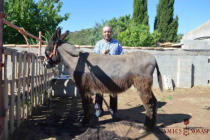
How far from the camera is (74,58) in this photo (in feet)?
11.0

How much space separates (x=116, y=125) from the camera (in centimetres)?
362

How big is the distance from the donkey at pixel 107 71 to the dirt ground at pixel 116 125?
1.43ft

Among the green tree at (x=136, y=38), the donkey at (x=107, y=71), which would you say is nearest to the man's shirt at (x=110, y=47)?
the donkey at (x=107, y=71)

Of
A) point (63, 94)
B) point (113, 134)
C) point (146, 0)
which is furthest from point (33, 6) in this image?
point (146, 0)

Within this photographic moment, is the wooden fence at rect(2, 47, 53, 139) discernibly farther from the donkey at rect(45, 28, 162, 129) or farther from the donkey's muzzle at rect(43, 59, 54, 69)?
the donkey at rect(45, 28, 162, 129)

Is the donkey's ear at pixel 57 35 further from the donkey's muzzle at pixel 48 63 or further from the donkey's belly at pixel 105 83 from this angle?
the donkey's belly at pixel 105 83

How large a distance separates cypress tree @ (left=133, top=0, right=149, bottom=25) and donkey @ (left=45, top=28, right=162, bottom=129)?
88.4ft

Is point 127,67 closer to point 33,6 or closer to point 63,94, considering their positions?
point 63,94

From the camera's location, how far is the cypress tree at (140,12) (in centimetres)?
2864

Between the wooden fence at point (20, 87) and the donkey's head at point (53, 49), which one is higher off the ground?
the donkey's head at point (53, 49)

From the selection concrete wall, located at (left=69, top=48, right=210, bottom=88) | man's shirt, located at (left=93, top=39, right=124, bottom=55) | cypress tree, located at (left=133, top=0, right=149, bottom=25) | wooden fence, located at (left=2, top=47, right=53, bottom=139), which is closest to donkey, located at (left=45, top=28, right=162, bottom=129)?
wooden fence, located at (left=2, top=47, right=53, bottom=139)

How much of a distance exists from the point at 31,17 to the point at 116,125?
14.1 meters

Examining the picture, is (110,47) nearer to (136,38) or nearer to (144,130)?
(144,130)

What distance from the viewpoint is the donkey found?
3125mm
